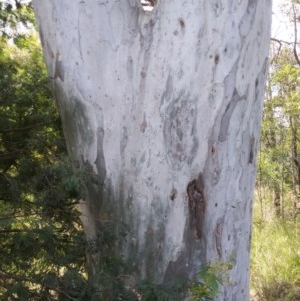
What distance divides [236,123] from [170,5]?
584 mm

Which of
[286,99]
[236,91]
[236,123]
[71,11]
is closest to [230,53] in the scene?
[236,91]

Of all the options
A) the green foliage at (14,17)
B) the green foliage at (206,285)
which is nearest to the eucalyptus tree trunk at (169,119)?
the green foliage at (206,285)

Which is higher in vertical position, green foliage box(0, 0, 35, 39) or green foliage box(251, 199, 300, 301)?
green foliage box(0, 0, 35, 39)

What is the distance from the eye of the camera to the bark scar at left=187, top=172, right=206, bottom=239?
2.05 m

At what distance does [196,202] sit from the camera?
6.74 ft

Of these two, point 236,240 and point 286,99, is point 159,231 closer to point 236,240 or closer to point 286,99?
point 236,240

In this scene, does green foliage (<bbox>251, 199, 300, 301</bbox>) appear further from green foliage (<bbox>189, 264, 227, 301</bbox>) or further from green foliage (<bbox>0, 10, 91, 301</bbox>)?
green foliage (<bbox>189, 264, 227, 301</bbox>)

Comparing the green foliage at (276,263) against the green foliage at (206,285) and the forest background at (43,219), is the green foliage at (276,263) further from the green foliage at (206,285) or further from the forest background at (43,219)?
the green foliage at (206,285)

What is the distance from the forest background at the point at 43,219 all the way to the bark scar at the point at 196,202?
0.25 meters

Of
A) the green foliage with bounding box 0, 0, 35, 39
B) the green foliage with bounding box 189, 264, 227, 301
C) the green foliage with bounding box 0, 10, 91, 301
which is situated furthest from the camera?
the green foliage with bounding box 0, 0, 35, 39

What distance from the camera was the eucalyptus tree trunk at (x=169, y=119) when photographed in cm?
202

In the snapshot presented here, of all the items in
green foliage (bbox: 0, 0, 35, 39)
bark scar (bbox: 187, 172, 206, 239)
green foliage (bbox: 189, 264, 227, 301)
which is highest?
green foliage (bbox: 0, 0, 35, 39)

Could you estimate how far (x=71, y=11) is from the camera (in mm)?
2236

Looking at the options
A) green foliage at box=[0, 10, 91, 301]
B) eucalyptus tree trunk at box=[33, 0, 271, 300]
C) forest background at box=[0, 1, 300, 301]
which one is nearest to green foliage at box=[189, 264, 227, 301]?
forest background at box=[0, 1, 300, 301]
